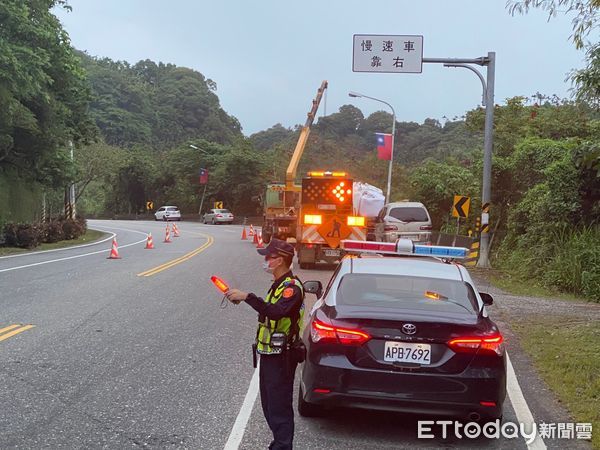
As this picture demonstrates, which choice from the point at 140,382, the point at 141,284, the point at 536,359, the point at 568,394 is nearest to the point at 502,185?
the point at 141,284

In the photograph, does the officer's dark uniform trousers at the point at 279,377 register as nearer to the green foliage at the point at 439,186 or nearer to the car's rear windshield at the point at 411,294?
the car's rear windshield at the point at 411,294

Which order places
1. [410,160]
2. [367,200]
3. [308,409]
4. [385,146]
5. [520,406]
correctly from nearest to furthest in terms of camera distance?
1. [308,409]
2. [520,406]
3. [367,200]
4. [385,146]
5. [410,160]

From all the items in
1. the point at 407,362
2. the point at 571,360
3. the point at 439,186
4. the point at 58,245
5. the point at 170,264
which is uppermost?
the point at 439,186

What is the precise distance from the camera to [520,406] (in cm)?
621

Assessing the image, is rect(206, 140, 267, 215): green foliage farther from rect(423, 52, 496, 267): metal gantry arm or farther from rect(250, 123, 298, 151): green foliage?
rect(423, 52, 496, 267): metal gantry arm

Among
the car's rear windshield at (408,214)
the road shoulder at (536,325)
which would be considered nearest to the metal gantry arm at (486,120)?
the road shoulder at (536,325)

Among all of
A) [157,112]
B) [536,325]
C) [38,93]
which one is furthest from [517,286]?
[157,112]

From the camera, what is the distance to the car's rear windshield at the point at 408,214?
25.6m

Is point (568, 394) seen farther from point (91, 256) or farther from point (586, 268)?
point (91, 256)

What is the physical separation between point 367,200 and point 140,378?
21.4 meters

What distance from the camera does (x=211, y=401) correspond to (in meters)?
5.98

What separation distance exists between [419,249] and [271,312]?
2.65m

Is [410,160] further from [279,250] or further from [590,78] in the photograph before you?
[279,250]

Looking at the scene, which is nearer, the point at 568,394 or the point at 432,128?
the point at 568,394
